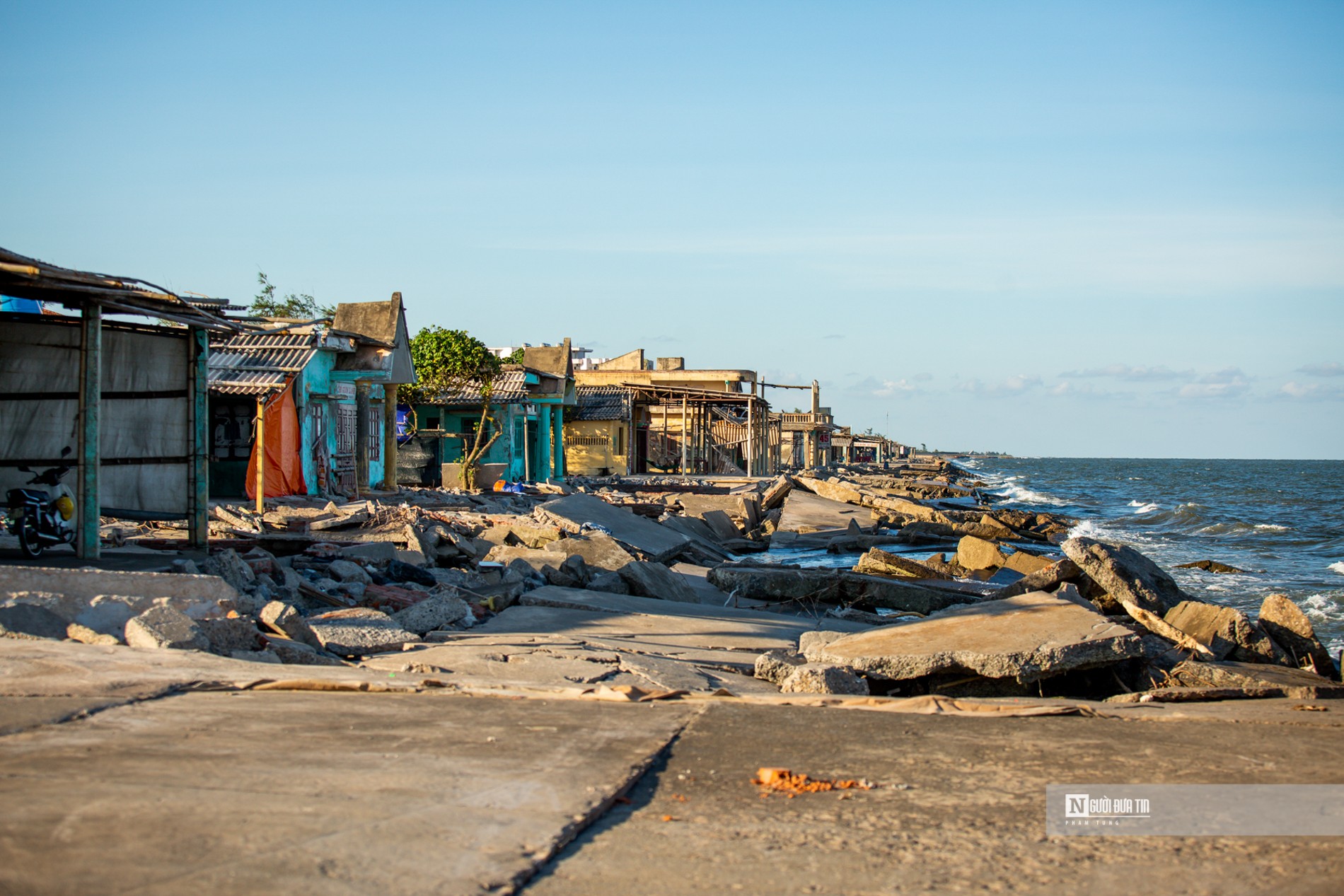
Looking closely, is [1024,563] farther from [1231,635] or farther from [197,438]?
[197,438]

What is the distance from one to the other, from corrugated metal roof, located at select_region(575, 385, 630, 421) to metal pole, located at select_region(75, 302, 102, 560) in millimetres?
29215

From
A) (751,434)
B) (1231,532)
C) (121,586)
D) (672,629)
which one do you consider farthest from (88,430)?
(1231,532)

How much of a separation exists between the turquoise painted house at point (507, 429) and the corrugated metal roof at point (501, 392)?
2 cm

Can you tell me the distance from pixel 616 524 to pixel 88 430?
36.1ft

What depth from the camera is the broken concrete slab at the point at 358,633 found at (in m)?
7.01

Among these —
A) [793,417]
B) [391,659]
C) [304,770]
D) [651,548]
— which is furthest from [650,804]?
[793,417]

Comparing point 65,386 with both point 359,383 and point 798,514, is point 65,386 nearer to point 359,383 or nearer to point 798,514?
point 359,383

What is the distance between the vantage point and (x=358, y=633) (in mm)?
7223

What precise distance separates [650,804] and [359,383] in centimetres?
2144

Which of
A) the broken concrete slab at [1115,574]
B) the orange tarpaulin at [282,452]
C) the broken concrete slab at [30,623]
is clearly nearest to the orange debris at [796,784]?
the broken concrete slab at [30,623]

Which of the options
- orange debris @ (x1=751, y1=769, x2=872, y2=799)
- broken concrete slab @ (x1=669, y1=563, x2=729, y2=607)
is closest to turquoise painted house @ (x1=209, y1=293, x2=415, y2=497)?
broken concrete slab @ (x1=669, y1=563, x2=729, y2=607)

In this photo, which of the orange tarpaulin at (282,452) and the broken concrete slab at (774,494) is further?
the broken concrete slab at (774,494)

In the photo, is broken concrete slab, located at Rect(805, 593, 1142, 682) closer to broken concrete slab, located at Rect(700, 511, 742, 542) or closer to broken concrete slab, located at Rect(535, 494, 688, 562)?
broken concrete slab, located at Rect(535, 494, 688, 562)

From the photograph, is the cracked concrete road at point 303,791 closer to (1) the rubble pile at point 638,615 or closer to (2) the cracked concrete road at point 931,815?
(2) the cracked concrete road at point 931,815
